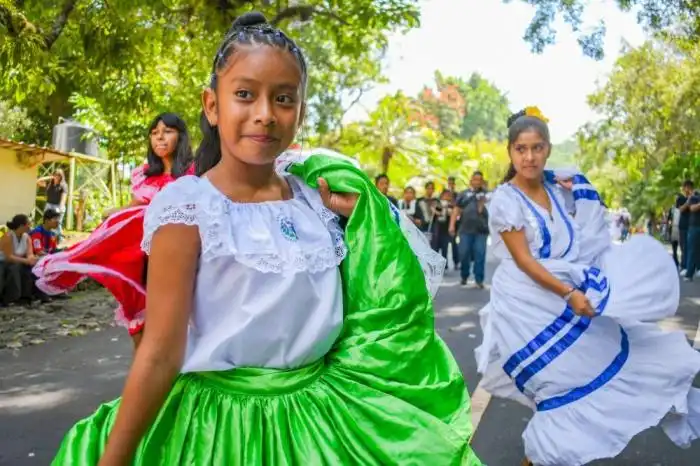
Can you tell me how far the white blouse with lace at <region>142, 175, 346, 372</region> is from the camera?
1709 mm

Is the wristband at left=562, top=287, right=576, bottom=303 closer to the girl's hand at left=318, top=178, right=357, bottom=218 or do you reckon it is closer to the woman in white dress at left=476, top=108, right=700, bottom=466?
the woman in white dress at left=476, top=108, right=700, bottom=466

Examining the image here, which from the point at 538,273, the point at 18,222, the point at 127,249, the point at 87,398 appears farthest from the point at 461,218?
the point at 127,249

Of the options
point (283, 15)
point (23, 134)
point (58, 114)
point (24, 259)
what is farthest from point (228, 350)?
point (23, 134)

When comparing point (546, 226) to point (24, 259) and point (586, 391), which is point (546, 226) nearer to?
point (586, 391)

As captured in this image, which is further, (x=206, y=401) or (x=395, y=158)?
(x=395, y=158)

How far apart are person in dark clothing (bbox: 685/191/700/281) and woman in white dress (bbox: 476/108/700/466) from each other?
34.9 feet

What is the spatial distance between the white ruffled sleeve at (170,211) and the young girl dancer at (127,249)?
15.3 inches

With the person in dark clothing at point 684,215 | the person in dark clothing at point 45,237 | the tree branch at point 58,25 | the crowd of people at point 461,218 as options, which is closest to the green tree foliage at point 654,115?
the person in dark clothing at point 684,215

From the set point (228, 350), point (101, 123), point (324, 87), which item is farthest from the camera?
point (324, 87)

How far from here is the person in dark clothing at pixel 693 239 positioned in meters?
13.7

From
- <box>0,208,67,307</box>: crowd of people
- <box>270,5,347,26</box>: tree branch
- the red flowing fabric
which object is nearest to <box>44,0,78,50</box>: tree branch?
<box>0,208,67,307</box>: crowd of people

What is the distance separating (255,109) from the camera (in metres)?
1.78

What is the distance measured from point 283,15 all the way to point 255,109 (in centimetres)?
958

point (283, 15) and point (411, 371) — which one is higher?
point (283, 15)
